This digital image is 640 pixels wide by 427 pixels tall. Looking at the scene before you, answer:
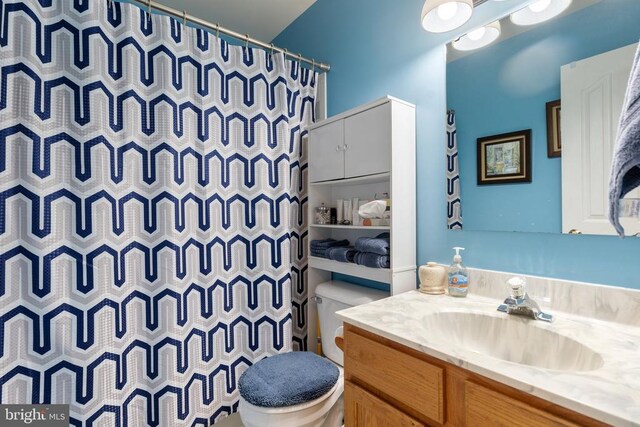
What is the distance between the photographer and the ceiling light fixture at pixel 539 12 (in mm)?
1020

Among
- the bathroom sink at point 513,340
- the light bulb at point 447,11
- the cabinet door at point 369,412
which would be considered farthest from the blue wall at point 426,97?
the cabinet door at point 369,412

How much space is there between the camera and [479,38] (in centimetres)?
122

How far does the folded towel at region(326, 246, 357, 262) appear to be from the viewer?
156 cm

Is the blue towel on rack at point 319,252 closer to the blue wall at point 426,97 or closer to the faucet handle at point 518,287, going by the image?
the blue wall at point 426,97

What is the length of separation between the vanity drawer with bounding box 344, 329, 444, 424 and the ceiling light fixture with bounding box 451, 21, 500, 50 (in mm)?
1228

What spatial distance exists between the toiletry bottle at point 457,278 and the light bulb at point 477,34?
873 mm

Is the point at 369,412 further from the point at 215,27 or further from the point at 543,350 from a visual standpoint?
the point at 215,27

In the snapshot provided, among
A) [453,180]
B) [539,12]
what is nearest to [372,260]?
[453,180]

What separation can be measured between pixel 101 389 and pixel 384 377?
128cm

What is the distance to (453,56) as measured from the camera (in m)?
1.30

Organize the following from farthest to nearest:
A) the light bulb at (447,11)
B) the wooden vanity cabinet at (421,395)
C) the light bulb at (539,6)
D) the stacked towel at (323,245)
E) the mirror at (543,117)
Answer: the stacked towel at (323,245), the light bulb at (447,11), the light bulb at (539,6), the mirror at (543,117), the wooden vanity cabinet at (421,395)

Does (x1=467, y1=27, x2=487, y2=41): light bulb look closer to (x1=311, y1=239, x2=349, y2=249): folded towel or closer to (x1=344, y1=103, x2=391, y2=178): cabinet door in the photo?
(x1=344, y1=103, x2=391, y2=178): cabinet door

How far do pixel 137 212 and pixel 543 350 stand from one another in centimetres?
169

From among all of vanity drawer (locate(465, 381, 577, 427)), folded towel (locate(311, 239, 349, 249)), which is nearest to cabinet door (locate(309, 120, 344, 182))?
folded towel (locate(311, 239, 349, 249))
